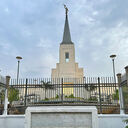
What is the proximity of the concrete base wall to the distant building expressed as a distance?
28.9 meters

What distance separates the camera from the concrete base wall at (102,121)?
7.29 metres

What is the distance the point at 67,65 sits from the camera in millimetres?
37500

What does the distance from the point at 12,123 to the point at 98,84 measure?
5446 mm

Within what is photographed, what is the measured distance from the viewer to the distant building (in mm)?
37062

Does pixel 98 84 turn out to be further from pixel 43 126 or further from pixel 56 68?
pixel 56 68

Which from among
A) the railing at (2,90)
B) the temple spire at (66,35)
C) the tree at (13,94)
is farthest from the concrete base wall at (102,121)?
the temple spire at (66,35)

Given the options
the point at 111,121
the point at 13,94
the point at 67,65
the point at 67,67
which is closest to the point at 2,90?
the point at 13,94

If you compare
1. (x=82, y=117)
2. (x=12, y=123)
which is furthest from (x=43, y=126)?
(x=12, y=123)

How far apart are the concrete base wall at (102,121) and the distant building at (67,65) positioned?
2891cm

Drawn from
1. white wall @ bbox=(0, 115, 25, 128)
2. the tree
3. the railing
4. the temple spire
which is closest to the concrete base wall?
white wall @ bbox=(0, 115, 25, 128)

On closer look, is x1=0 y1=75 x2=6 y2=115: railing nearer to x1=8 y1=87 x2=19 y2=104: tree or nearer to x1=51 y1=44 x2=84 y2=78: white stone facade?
x1=8 y1=87 x2=19 y2=104: tree

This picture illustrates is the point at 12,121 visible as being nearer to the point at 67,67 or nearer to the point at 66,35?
the point at 67,67

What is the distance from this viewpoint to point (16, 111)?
364 inches

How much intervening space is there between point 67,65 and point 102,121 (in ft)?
99.3
